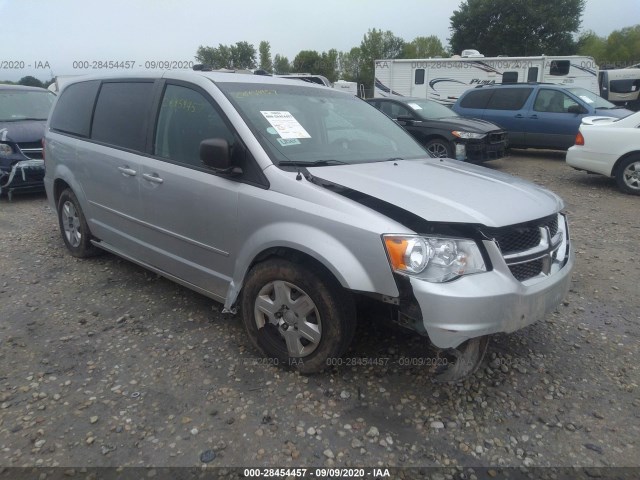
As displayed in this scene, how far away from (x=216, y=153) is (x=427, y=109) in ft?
27.8

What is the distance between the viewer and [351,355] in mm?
3176

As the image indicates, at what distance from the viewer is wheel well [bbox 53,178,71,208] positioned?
498 cm

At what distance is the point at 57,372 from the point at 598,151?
8.30 metres

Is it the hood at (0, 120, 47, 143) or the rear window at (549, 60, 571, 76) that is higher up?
the rear window at (549, 60, 571, 76)

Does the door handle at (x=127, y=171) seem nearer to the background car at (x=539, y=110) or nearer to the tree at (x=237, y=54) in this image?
the background car at (x=539, y=110)

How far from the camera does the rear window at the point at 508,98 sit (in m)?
11.6

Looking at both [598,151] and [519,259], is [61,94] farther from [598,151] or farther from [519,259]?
[598,151]

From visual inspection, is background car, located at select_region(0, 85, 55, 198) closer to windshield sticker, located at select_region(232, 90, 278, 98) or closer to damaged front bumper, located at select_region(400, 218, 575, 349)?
windshield sticker, located at select_region(232, 90, 278, 98)

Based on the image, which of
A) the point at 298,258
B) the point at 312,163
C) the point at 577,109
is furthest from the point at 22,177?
the point at 577,109

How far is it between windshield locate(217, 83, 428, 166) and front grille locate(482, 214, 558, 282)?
116 cm

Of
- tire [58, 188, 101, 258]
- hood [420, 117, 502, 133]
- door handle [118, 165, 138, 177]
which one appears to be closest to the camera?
door handle [118, 165, 138, 177]

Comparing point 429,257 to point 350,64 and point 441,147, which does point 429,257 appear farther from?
point 350,64

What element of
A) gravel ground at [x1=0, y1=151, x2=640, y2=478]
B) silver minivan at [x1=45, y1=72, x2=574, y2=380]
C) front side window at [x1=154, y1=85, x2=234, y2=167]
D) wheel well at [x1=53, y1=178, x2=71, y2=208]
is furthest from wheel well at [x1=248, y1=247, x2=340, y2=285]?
wheel well at [x1=53, y1=178, x2=71, y2=208]

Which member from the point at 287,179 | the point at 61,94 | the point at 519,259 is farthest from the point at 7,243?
the point at 519,259
